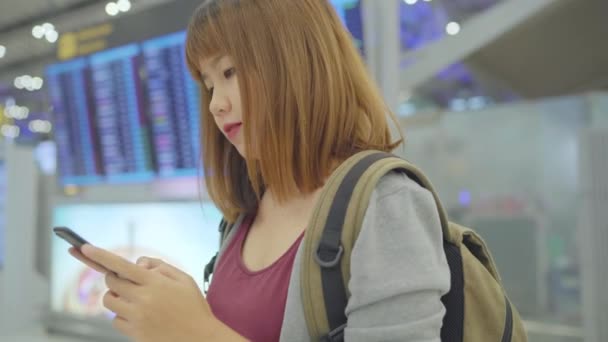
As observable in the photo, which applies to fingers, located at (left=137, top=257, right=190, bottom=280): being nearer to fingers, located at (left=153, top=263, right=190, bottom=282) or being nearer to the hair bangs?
fingers, located at (left=153, top=263, right=190, bottom=282)

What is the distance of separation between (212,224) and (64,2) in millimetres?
7605

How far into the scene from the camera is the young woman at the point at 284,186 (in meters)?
0.70

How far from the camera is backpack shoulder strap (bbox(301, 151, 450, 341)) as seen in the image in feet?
2.33

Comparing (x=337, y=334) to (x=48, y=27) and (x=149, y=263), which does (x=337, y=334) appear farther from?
(x=48, y=27)

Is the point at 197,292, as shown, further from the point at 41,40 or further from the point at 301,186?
the point at 41,40

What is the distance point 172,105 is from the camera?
254cm

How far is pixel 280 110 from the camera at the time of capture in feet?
2.78

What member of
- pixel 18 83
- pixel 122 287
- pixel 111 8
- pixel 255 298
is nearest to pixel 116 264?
pixel 122 287

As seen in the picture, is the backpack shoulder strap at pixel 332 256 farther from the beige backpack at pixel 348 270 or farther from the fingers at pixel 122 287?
the fingers at pixel 122 287

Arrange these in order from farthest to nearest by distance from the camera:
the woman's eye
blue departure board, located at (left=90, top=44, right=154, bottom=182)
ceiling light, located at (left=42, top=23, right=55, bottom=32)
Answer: ceiling light, located at (left=42, top=23, right=55, bottom=32), blue departure board, located at (left=90, top=44, right=154, bottom=182), the woman's eye

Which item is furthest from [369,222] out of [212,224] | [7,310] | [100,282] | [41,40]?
[41,40]

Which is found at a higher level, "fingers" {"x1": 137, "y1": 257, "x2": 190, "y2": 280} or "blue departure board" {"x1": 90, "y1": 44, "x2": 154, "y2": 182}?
"blue departure board" {"x1": 90, "y1": 44, "x2": 154, "y2": 182}

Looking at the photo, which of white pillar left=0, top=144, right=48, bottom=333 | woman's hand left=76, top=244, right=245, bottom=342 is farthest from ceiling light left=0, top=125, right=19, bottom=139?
woman's hand left=76, top=244, right=245, bottom=342

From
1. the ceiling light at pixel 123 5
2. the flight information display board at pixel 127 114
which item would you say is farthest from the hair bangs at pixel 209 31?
the ceiling light at pixel 123 5
